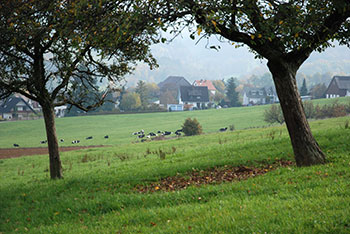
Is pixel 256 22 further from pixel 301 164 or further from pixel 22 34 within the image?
pixel 22 34

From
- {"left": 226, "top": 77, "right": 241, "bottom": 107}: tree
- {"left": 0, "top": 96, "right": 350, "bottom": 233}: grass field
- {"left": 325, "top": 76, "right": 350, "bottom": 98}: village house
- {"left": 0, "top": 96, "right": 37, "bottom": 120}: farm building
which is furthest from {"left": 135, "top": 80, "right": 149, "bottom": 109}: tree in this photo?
{"left": 0, "top": 96, "right": 350, "bottom": 233}: grass field

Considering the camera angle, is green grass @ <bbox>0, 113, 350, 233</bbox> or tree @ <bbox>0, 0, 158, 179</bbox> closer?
green grass @ <bbox>0, 113, 350, 233</bbox>

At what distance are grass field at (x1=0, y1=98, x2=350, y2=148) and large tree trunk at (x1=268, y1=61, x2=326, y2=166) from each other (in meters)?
51.5

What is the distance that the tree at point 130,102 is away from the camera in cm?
9812

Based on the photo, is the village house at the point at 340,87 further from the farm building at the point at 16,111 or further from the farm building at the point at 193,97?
the farm building at the point at 16,111

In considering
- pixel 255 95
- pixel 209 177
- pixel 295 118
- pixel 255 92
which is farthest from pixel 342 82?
pixel 209 177

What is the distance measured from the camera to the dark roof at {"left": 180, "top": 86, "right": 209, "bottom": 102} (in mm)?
115875

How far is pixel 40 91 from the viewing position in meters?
14.2

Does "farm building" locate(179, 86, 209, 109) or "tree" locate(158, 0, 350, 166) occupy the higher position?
"farm building" locate(179, 86, 209, 109)

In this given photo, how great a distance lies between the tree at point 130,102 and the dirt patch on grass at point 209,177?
87239 millimetres

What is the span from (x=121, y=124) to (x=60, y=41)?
6513 cm

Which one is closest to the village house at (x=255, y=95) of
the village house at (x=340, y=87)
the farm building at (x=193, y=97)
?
the farm building at (x=193, y=97)

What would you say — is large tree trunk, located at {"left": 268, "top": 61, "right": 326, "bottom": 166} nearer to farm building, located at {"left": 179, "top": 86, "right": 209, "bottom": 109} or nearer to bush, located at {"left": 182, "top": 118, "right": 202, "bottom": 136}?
bush, located at {"left": 182, "top": 118, "right": 202, "bottom": 136}

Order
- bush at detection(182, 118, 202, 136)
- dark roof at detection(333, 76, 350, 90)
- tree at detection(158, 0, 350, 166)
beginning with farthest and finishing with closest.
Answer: dark roof at detection(333, 76, 350, 90) → bush at detection(182, 118, 202, 136) → tree at detection(158, 0, 350, 166)
